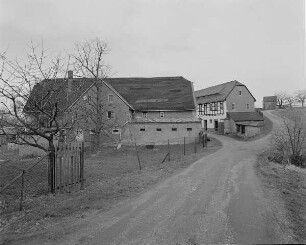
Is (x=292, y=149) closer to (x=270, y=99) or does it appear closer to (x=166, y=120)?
(x=166, y=120)

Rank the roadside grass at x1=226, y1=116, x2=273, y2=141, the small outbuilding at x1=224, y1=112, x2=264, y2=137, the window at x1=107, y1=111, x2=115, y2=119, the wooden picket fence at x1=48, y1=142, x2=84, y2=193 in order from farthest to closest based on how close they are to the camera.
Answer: the small outbuilding at x1=224, y1=112, x2=264, y2=137, the roadside grass at x1=226, y1=116, x2=273, y2=141, the window at x1=107, y1=111, x2=115, y2=119, the wooden picket fence at x1=48, y1=142, x2=84, y2=193

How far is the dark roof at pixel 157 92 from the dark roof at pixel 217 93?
10.6 meters

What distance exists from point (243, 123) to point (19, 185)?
127ft

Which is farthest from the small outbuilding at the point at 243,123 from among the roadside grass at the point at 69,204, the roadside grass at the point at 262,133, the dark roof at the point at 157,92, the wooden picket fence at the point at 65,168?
the wooden picket fence at the point at 65,168

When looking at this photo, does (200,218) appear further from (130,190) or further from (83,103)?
(83,103)

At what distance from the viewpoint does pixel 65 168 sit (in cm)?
1081

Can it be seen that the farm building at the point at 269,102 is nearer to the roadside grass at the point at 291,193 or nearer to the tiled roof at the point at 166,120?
the tiled roof at the point at 166,120

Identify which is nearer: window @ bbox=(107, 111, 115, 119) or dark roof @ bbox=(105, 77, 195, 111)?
window @ bbox=(107, 111, 115, 119)

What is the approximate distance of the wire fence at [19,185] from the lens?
29.4ft

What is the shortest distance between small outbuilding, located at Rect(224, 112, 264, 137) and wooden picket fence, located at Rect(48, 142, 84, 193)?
3420 centimetres

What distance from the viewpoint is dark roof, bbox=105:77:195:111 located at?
40.9m

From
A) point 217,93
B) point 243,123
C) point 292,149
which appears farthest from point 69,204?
point 217,93

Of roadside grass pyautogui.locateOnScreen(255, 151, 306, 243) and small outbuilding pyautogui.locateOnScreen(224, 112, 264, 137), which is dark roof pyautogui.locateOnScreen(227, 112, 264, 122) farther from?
roadside grass pyautogui.locateOnScreen(255, 151, 306, 243)

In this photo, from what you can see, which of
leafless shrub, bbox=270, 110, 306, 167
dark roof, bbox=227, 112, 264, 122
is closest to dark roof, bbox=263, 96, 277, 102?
dark roof, bbox=227, 112, 264, 122
